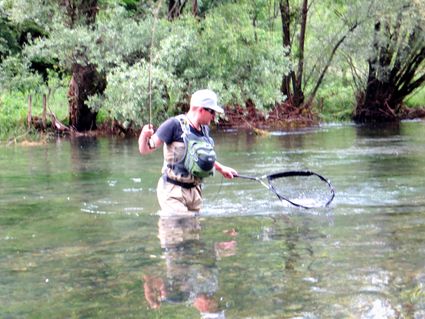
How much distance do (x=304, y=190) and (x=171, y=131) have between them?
5335mm

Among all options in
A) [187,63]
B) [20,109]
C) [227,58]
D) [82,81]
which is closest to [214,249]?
[187,63]

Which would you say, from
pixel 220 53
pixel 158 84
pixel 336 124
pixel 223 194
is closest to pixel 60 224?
pixel 223 194

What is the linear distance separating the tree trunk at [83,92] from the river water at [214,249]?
1108 cm

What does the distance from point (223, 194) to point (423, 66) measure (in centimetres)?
2585

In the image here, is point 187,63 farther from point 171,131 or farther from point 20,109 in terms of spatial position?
point 171,131

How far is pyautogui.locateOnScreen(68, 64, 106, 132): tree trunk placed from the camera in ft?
87.8

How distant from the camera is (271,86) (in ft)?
84.7

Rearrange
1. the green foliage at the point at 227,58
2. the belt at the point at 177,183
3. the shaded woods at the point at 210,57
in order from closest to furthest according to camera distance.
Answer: the belt at the point at 177,183 < the shaded woods at the point at 210,57 < the green foliage at the point at 227,58

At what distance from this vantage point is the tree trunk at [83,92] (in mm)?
26766

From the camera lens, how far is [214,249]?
25.4 ft

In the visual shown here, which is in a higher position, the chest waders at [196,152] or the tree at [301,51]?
the tree at [301,51]

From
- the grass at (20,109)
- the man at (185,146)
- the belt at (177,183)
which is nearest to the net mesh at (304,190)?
the belt at (177,183)

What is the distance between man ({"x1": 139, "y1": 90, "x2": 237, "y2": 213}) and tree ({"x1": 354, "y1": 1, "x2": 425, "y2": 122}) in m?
23.2

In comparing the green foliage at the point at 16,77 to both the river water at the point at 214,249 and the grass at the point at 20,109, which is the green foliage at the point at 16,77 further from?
the river water at the point at 214,249
